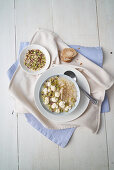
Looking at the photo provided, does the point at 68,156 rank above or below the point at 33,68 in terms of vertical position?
below

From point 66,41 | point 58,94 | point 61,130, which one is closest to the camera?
point 58,94

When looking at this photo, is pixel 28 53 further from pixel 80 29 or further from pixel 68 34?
pixel 80 29

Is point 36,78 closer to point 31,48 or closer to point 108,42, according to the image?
point 31,48

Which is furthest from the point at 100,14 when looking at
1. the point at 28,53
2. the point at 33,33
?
the point at 28,53

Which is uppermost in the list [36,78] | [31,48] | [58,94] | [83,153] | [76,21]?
[76,21]

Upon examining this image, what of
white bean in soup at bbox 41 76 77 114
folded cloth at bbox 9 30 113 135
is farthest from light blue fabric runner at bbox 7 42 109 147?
white bean in soup at bbox 41 76 77 114

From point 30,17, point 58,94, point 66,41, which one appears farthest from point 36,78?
point 30,17
